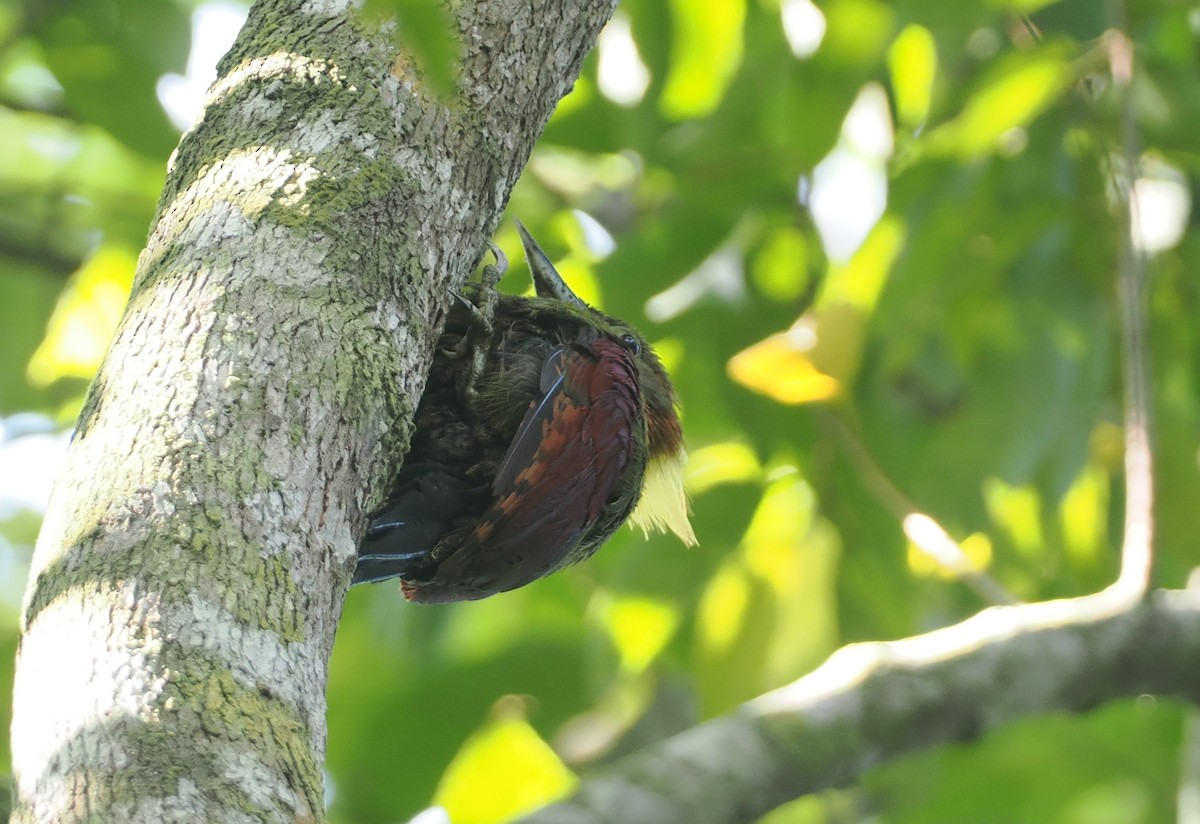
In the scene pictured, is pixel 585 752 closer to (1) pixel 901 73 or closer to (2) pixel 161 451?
(1) pixel 901 73

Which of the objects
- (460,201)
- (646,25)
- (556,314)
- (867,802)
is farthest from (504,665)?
(460,201)

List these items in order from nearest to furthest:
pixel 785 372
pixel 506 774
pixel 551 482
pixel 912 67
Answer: pixel 551 482 < pixel 785 372 < pixel 912 67 < pixel 506 774

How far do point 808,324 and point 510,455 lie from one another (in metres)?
1.29

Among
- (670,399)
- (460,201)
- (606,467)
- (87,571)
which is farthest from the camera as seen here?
(670,399)

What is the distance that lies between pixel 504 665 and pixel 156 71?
2020mm

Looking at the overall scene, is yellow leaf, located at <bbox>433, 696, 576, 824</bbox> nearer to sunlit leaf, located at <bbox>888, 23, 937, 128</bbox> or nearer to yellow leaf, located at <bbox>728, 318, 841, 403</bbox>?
yellow leaf, located at <bbox>728, 318, 841, 403</bbox>

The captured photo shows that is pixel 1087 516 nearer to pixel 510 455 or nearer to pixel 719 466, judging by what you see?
pixel 719 466

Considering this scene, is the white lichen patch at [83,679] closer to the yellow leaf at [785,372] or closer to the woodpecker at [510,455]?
the woodpecker at [510,455]

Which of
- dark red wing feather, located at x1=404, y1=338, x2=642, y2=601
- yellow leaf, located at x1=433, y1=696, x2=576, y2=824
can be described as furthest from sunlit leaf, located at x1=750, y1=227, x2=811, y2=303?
yellow leaf, located at x1=433, y1=696, x2=576, y2=824

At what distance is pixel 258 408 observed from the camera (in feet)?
4.26

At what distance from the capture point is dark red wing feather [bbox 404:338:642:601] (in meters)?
2.24

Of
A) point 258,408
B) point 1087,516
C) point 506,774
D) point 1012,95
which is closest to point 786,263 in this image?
point 1012,95

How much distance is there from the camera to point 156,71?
313 centimetres

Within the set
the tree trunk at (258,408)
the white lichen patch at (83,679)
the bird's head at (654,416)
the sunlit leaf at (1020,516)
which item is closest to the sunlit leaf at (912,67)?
the sunlit leaf at (1020,516)
